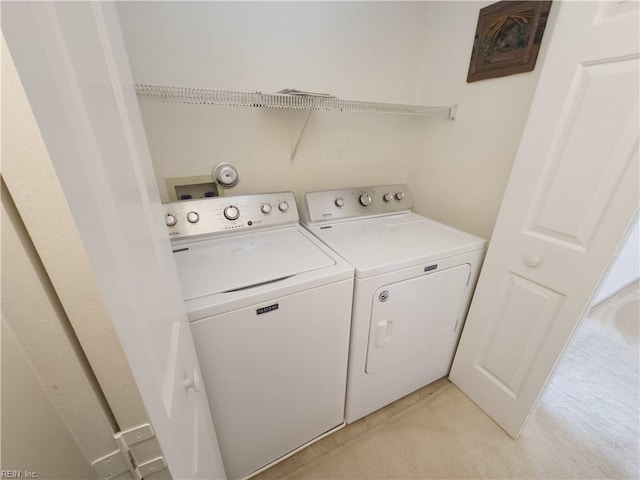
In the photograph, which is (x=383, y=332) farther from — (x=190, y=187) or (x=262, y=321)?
(x=190, y=187)

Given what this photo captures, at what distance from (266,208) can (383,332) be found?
91 cm

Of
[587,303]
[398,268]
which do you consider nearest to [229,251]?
[398,268]

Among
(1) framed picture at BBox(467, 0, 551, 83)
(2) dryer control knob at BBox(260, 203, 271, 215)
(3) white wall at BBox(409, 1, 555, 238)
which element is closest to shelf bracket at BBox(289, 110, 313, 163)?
(2) dryer control knob at BBox(260, 203, 271, 215)

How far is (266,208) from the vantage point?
1.46m

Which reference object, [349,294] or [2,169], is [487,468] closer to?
[349,294]

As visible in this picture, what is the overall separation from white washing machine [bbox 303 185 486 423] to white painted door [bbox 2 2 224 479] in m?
0.81

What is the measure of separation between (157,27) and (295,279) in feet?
4.36

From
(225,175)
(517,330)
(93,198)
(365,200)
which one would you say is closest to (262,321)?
(93,198)

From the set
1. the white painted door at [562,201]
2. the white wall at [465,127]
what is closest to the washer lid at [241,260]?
the white painted door at [562,201]

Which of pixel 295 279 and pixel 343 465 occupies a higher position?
pixel 295 279

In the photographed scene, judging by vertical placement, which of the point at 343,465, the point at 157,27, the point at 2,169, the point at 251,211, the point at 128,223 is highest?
the point at 157,27

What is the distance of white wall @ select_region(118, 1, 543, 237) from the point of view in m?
1.28

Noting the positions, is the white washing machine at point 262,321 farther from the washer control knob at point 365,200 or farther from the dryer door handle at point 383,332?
the washer control knob at point 365,200

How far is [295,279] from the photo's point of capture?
1.02 metres
